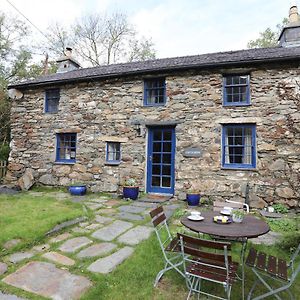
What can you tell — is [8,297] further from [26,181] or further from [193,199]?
[26,181]

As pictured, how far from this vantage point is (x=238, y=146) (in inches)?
277

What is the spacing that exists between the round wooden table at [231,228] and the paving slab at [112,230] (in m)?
1.73

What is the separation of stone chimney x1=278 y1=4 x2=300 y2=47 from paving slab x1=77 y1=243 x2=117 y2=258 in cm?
890

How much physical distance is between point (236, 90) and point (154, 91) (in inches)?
108

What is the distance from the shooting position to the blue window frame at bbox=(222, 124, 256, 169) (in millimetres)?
6910

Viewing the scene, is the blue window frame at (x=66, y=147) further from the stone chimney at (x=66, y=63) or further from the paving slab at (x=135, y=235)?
the paving slab at (x=135, y=235)

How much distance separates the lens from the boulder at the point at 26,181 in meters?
8.79

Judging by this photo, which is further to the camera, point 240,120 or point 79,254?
point 240,120

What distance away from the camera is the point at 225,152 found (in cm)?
718

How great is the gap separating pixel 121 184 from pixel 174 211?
2691 mm

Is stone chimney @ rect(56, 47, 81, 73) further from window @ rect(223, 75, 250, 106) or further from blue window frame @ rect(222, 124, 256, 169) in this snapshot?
blue window frame @ rect(222, 124, 256, 169)

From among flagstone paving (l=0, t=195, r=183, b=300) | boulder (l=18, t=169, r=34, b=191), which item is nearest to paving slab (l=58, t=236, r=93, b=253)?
flagstone paving (l=0, t=195, r=183, b=300)

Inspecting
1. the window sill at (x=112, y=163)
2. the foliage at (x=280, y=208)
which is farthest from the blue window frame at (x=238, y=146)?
the window sill at (x=112, y=163)

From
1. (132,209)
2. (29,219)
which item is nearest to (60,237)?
(29,219)
